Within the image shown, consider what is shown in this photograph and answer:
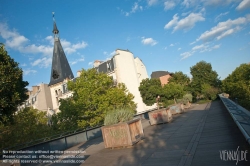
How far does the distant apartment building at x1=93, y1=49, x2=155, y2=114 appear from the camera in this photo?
125 feet

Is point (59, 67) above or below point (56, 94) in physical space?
above

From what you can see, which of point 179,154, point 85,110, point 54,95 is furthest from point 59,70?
point 179,154

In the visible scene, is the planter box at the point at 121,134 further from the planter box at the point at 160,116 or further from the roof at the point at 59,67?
the roof at the point at 59,67

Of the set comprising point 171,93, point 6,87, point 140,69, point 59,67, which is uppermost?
point 59,67

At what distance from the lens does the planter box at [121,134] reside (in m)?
8.45

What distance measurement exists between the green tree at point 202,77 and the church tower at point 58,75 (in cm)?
4057

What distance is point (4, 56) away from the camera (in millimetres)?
10641

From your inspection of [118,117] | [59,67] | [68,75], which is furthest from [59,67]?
[118,117]

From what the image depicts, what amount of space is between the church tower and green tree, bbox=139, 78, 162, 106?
21.6 metres

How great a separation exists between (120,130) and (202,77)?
2143 inches

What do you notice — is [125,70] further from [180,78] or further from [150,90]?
[180,78]

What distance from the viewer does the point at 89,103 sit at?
2267 cm

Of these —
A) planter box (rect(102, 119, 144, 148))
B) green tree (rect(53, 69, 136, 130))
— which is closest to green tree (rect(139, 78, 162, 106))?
green tree (rect(53, 69, 136, 130))

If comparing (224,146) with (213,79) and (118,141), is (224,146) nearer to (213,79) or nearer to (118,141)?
(118,141)
